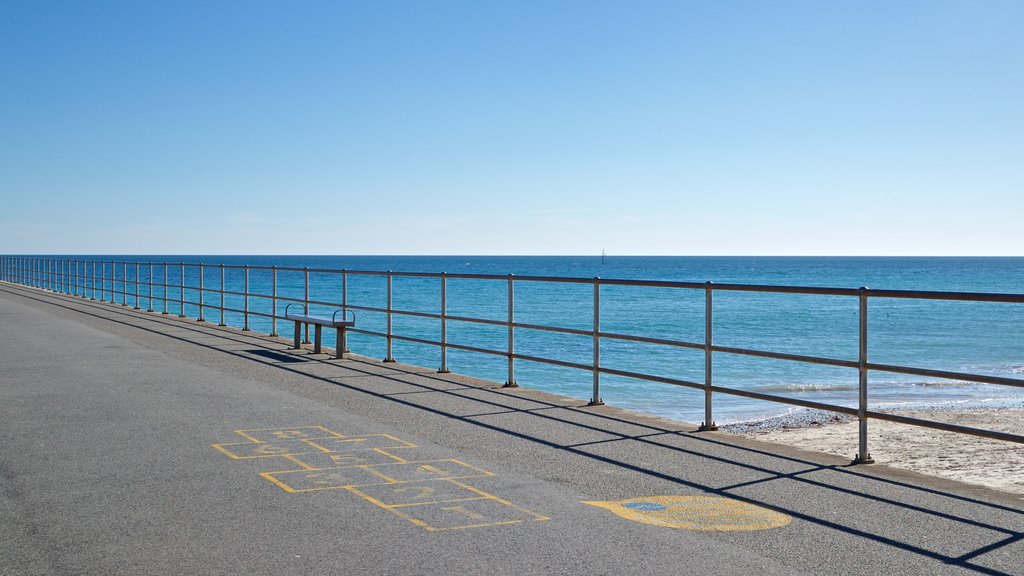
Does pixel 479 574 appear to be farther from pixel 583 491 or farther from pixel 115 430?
pixel 115 430

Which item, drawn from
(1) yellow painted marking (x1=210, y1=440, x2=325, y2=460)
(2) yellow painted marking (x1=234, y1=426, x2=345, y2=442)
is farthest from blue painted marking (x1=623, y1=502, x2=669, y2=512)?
(2) yellow painted marking (x1=234, y1=426, x2=345, y2=442)

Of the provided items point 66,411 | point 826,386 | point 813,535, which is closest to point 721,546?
point 813,535

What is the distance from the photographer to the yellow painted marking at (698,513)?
19.0 ft

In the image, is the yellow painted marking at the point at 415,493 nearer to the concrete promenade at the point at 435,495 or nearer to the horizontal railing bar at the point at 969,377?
the concrete promenade at the point at 435,495

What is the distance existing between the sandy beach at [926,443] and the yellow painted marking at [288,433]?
6.59 metres

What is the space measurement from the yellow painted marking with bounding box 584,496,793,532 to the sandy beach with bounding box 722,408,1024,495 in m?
5.45

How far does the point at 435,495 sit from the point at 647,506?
4.48 feet

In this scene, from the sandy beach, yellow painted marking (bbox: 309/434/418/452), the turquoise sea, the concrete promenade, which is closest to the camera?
the concrete promenade

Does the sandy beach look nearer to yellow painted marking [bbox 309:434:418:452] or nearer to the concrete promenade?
the concrete promenade

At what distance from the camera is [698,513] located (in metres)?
6.07

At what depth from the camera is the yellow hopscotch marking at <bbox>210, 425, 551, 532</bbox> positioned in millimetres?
5949

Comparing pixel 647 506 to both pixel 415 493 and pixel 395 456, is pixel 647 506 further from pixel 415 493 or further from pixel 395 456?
pixel 395 456

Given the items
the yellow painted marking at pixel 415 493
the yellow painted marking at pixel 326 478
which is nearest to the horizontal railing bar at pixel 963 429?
the yellow painted marking at pixel 415 493

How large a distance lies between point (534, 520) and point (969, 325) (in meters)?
55.7
